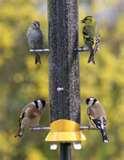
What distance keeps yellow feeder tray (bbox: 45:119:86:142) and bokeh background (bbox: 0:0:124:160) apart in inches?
178

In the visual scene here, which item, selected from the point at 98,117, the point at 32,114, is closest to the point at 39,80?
the point at 32,114

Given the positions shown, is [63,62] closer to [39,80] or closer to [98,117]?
[98,117]

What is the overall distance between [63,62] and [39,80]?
528cm

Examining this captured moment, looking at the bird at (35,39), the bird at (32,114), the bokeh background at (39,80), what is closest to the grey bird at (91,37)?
the bird at (35,39)

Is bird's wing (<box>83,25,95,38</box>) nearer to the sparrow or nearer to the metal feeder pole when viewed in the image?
the sparrow

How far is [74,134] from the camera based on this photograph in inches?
306

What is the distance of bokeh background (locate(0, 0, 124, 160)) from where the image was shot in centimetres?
1314

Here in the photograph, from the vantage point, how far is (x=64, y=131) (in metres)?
7.81

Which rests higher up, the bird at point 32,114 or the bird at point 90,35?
the bird at point 90,35

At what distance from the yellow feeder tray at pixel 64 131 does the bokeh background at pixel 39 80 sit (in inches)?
178

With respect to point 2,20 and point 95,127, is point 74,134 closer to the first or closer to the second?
point 95,127

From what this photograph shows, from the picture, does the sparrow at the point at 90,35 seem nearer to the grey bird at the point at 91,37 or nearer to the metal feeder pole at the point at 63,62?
the grey bird at the point at 91,37

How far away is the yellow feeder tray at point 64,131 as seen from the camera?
7.72m

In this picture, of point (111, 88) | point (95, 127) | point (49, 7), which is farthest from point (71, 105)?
point (111, 88)
